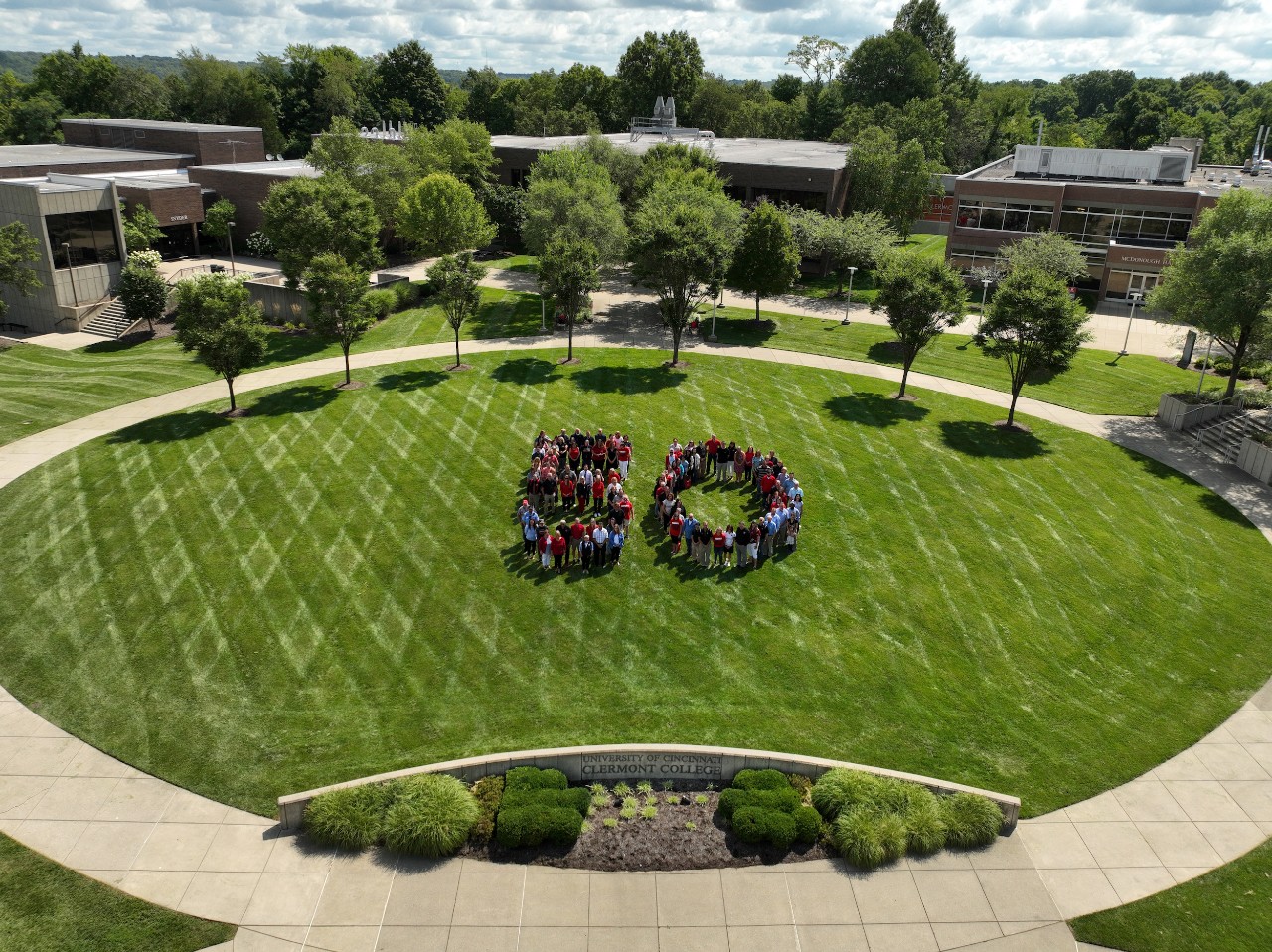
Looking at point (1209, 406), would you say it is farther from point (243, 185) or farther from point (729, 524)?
point (243, 185)

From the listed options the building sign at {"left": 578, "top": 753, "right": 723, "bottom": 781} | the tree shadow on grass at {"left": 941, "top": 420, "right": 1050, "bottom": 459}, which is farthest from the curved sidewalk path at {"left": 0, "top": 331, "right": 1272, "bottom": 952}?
the tree shadow on grass at {"left": 941, "top": 420, "right": 1050, "bottom": 459}

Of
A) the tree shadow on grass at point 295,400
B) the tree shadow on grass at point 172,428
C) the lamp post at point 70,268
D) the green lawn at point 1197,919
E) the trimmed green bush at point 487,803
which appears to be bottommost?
the green lawn at point 1197,919

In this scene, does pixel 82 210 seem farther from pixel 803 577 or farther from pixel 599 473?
pixel 803 577

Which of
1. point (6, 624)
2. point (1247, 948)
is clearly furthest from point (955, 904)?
point (6, 624)

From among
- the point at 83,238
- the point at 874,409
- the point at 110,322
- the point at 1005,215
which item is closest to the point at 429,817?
the point at 874,409

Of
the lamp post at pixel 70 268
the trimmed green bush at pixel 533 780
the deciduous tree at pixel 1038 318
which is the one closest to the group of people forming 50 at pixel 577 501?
the trimmed green bush at pixel 533 780

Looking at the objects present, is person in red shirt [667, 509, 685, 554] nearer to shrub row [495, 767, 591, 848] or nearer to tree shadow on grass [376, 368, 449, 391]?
shrub row [495, 767, 591, 848]

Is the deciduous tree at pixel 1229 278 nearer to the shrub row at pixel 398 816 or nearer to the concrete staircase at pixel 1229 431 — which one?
the concrete staircase at pixel 1229 431

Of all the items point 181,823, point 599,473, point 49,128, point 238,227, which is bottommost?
point 181,823
